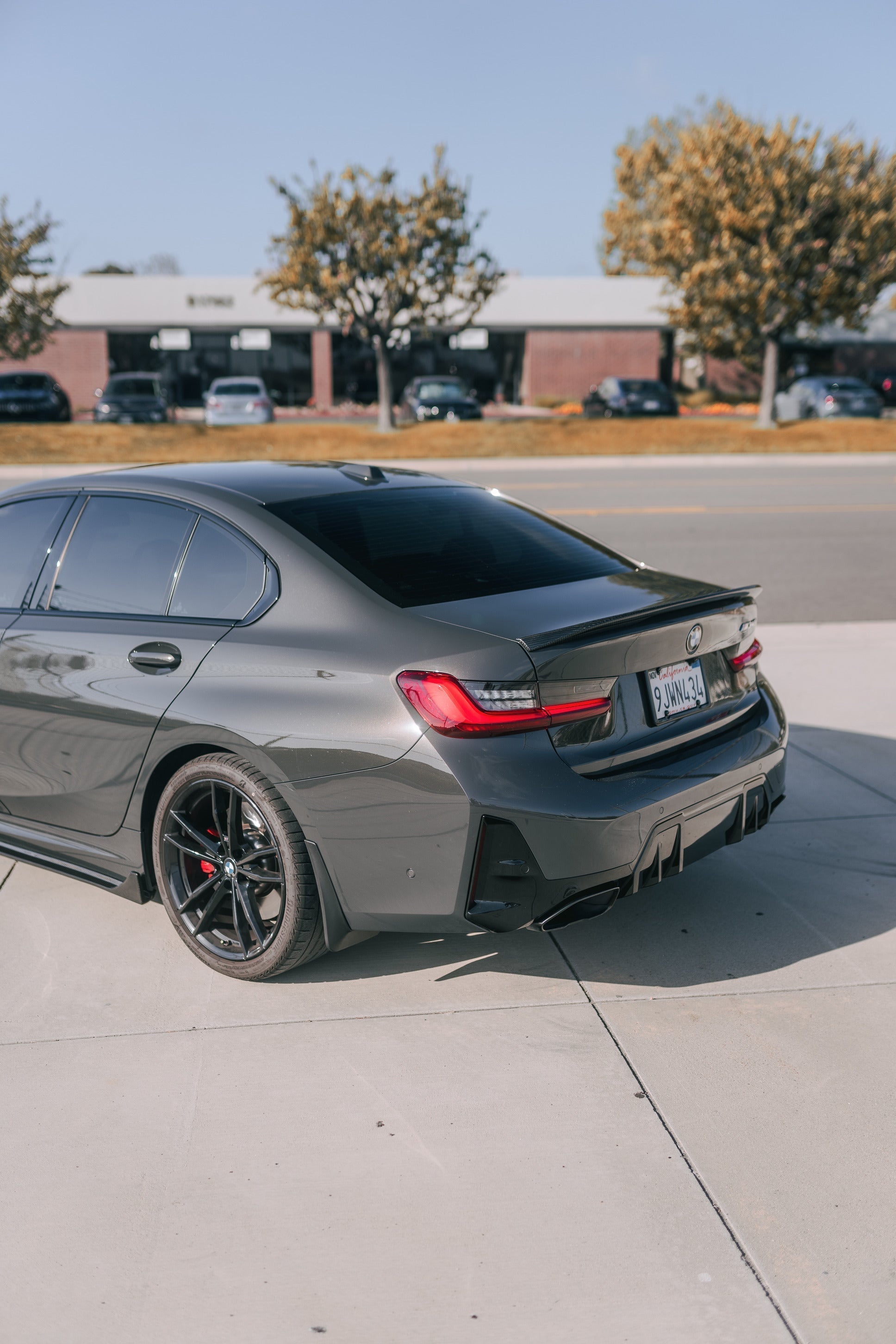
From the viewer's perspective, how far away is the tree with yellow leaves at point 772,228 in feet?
100

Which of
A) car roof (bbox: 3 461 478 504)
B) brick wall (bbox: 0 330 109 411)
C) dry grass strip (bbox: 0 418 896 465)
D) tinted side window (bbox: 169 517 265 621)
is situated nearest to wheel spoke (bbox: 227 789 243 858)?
tinted side window (bbox: 169 517 265 621)

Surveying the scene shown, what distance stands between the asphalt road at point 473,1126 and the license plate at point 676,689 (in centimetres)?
86

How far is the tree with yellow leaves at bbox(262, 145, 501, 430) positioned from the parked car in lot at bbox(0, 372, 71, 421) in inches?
253

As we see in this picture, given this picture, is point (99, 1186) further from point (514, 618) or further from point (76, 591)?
point (76, 591)

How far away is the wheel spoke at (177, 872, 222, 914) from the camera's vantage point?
3.87 metres

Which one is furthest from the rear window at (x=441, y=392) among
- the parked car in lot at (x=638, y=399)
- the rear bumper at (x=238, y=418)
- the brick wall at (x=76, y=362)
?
the brick wall at (x=76, y=362)

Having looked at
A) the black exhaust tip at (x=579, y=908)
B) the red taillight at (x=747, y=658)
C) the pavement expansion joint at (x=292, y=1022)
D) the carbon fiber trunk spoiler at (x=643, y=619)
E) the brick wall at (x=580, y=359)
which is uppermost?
the brick wall at (x=580, y=359)

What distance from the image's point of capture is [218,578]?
13.1 ft

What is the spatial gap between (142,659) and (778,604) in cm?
754

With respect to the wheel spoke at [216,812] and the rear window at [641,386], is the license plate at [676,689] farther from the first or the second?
the rear window at [641,386]

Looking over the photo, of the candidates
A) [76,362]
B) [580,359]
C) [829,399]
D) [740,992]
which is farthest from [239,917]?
[580,359]

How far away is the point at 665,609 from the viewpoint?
3826 mm

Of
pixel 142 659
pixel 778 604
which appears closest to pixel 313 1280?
pixel 142 659

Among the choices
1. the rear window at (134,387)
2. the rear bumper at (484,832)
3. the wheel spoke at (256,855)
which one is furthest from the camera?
the rear window at (134,387)
